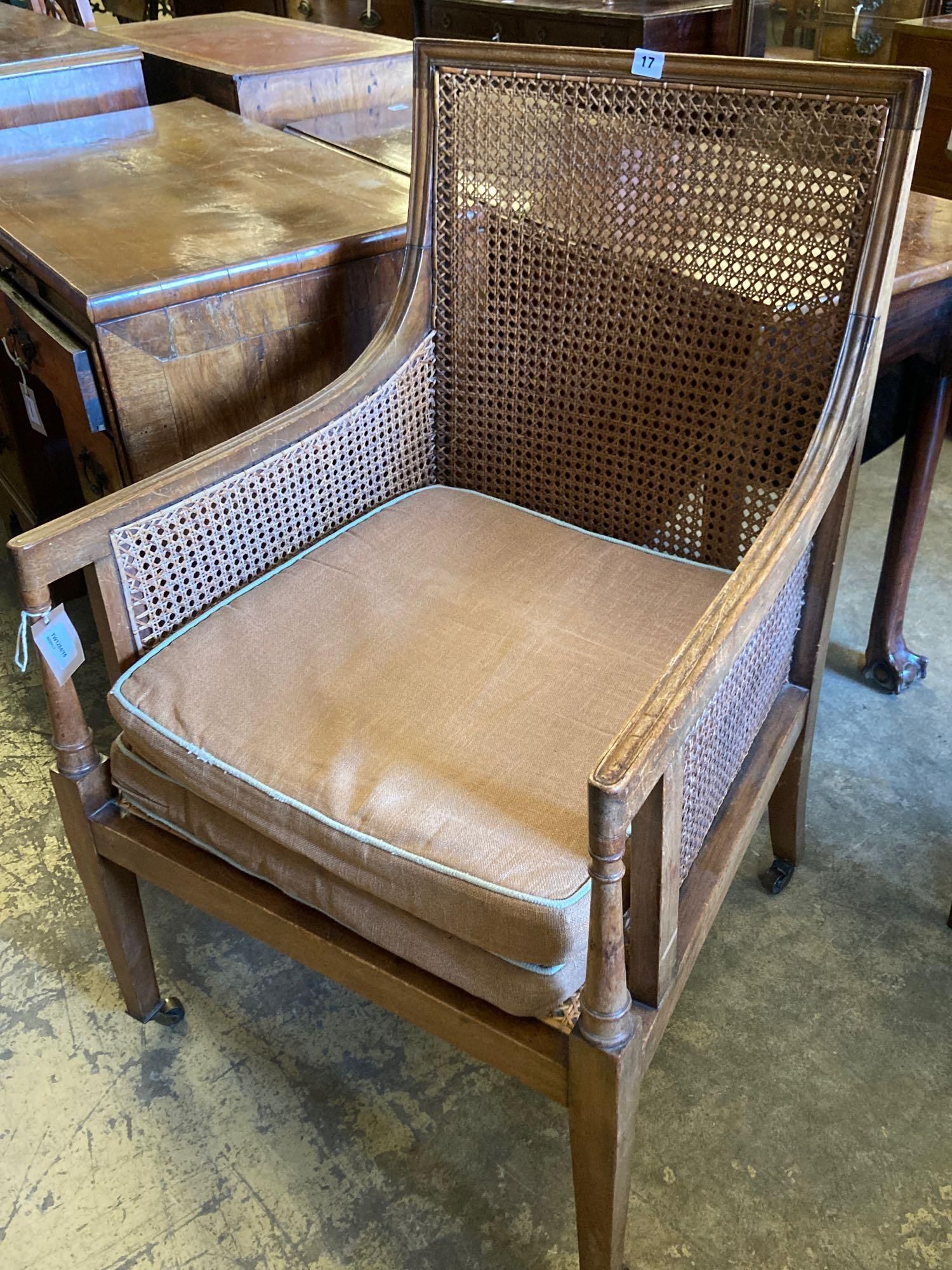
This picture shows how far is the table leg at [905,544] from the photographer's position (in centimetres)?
159

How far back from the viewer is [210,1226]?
1131 millimetres

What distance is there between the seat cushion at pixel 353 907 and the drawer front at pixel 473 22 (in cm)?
274

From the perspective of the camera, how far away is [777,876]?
1.47 metres

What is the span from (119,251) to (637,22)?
2049mm

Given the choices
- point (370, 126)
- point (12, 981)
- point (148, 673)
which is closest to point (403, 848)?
point (148, 673)

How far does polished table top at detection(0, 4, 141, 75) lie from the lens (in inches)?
71.9

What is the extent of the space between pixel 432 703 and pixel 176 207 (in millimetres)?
902

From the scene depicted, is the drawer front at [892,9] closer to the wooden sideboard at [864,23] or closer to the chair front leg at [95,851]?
the wooden sideboard at [864,23]

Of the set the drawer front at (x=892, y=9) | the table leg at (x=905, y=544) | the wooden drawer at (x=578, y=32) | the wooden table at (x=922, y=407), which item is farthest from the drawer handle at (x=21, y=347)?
the drawer front at (x=892, y=9)

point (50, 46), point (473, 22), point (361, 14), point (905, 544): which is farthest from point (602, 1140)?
point (361, 14)

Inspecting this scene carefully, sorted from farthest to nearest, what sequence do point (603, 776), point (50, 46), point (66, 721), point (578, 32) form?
1. point (578, 32)
2. point (50, 46)
3. point (66, 721)
4. point (603, 776)

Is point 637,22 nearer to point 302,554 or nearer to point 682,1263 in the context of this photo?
point 302,554

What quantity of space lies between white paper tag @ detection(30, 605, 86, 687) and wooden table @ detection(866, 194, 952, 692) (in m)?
1.03

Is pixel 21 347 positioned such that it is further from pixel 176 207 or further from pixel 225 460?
pixel 225 460
